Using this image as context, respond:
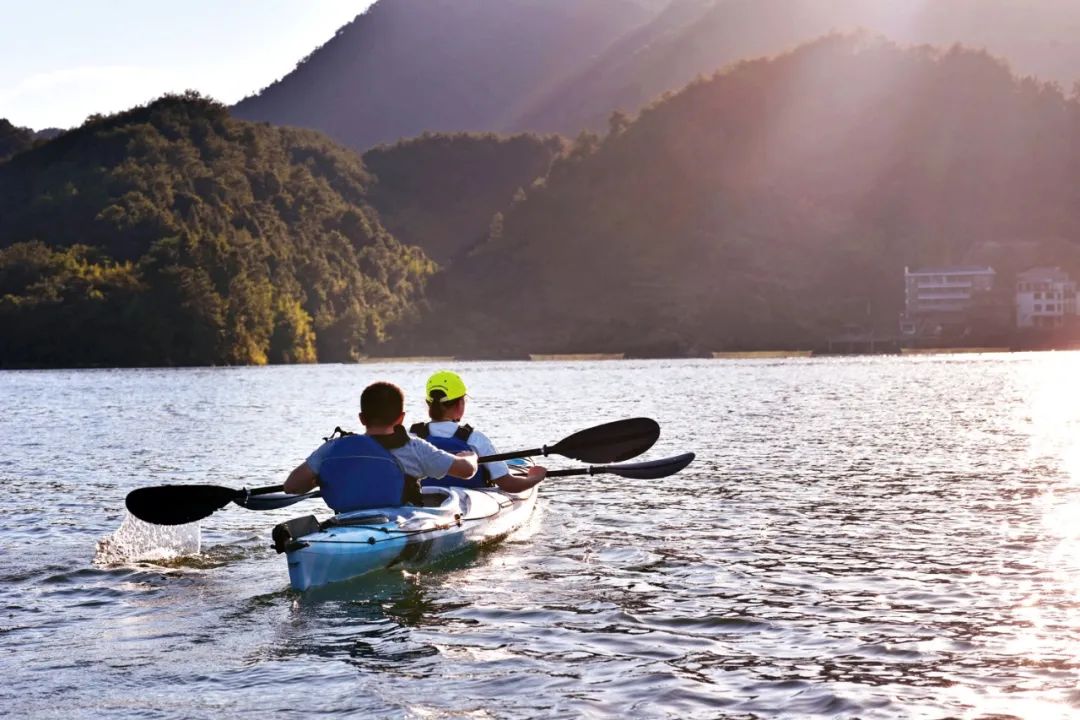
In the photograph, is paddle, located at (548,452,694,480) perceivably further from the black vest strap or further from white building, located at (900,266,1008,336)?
white building, located at (900,266,1008,336)

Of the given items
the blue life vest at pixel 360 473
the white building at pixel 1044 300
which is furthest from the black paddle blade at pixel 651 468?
the white building at pixel 1044 300

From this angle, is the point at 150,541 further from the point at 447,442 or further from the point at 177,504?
the point at 447,442

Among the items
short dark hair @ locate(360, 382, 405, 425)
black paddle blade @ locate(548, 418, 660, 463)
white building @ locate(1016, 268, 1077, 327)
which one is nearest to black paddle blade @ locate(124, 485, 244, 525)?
short dark hair @ locate(360, 382, 405, 425)

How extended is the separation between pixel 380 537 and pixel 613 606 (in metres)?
2.42

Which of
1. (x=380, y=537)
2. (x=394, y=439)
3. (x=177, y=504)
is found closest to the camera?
(x=380, y=537)

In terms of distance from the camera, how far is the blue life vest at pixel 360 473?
43.8 ft

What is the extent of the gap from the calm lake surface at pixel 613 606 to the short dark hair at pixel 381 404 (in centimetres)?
172

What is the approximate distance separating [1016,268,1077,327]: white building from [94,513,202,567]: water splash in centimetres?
18754

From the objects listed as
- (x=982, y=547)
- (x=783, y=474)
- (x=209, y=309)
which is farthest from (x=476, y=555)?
(x=209, y=309)

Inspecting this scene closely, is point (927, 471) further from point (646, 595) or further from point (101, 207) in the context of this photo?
point (101, 207)

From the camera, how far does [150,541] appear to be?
652 inches

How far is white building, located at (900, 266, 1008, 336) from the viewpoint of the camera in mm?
193750

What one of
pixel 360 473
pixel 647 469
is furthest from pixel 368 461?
pixel 647 469

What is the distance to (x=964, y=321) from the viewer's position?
191000 millimetres
